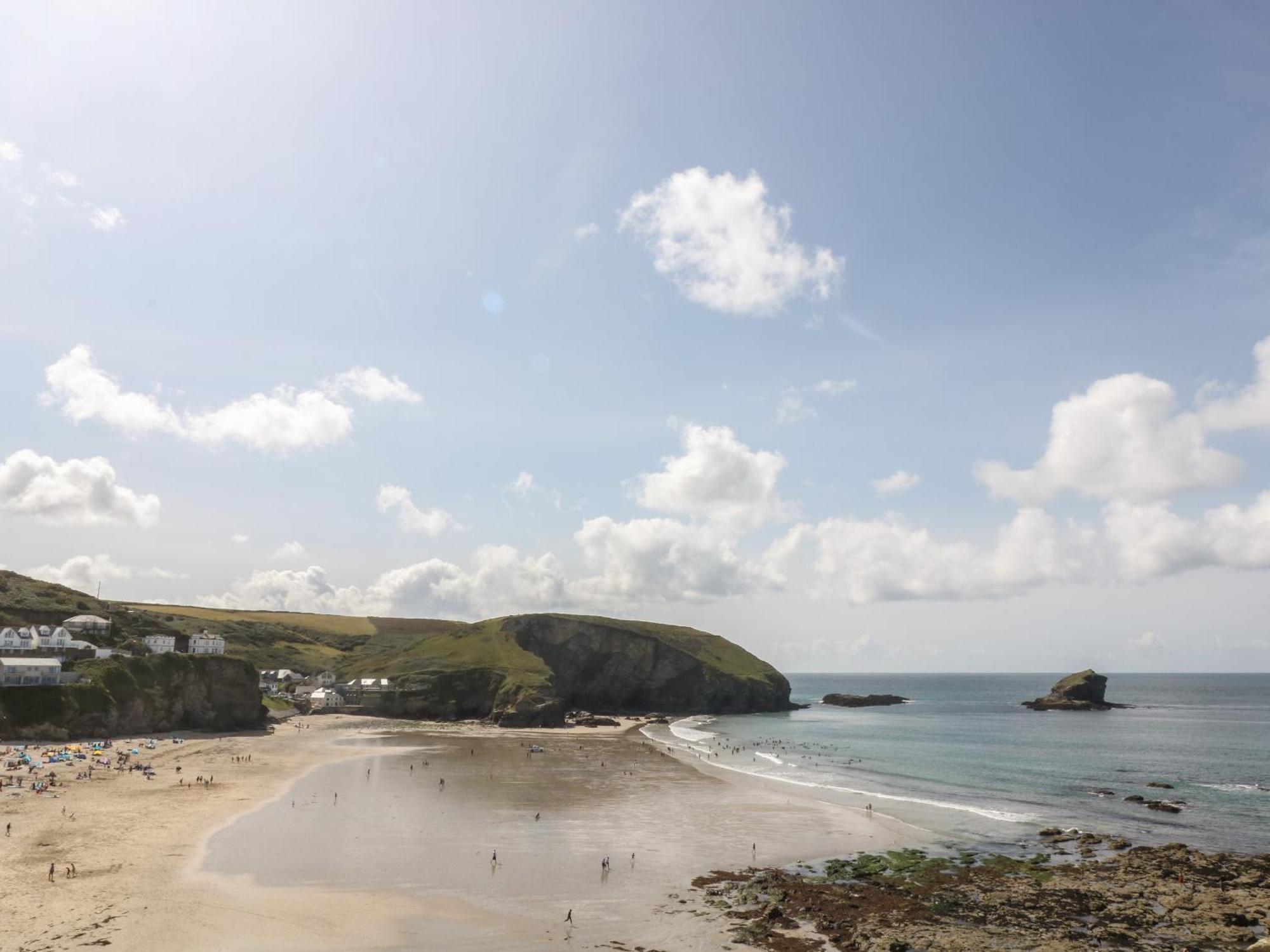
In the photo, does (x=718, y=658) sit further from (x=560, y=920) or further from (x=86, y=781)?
(x=560, y=920)

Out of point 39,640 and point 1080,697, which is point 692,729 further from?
point 1080,697

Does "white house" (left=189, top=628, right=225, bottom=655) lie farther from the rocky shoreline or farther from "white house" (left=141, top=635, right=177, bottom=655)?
the rocky shoreline

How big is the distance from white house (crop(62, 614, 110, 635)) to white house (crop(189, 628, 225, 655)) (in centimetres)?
1882

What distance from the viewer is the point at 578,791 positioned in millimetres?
66750

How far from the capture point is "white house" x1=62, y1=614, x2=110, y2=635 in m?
121

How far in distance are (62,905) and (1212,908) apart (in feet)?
176

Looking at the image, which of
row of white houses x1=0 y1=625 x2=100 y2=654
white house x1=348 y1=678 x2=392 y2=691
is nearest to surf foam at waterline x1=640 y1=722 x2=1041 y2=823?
white house x1=348 y1=678 x2=392 y2=691

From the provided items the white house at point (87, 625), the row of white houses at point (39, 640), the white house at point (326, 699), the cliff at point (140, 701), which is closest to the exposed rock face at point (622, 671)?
the white house at point (326, 699)

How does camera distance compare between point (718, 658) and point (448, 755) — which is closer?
point (448, 755)

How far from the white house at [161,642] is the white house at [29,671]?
139ft

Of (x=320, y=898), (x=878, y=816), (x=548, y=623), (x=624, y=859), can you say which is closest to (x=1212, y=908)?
(x=878, y=816)

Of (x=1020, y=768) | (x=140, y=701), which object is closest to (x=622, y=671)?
(x=1020, y=768)

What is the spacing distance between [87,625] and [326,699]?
145ft

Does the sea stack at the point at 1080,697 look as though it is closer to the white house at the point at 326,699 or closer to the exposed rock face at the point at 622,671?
the exposed rock face at the point at 622,671
